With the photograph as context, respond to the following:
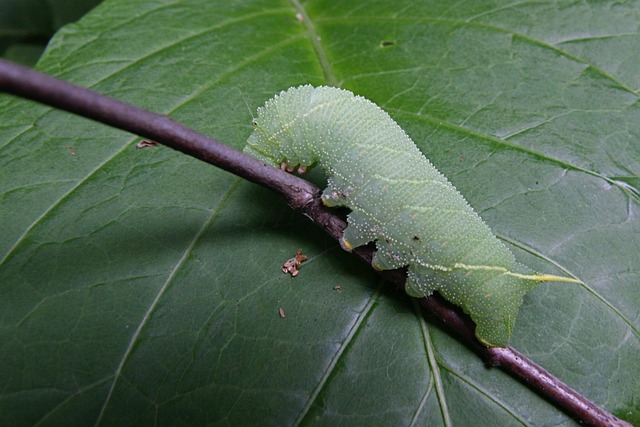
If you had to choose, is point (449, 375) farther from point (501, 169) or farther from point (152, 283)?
point (152, 283)

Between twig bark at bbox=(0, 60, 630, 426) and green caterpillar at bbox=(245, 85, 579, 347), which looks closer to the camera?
twig bark at bbox=(0, 60, 630, 426)

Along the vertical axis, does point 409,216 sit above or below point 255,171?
below

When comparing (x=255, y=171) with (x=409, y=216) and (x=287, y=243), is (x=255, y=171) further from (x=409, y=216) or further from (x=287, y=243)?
(x=409, y=216)

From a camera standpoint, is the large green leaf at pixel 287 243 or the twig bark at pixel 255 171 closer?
the twig bark at pixel 255 171

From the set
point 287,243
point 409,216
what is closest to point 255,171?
point 287,243
